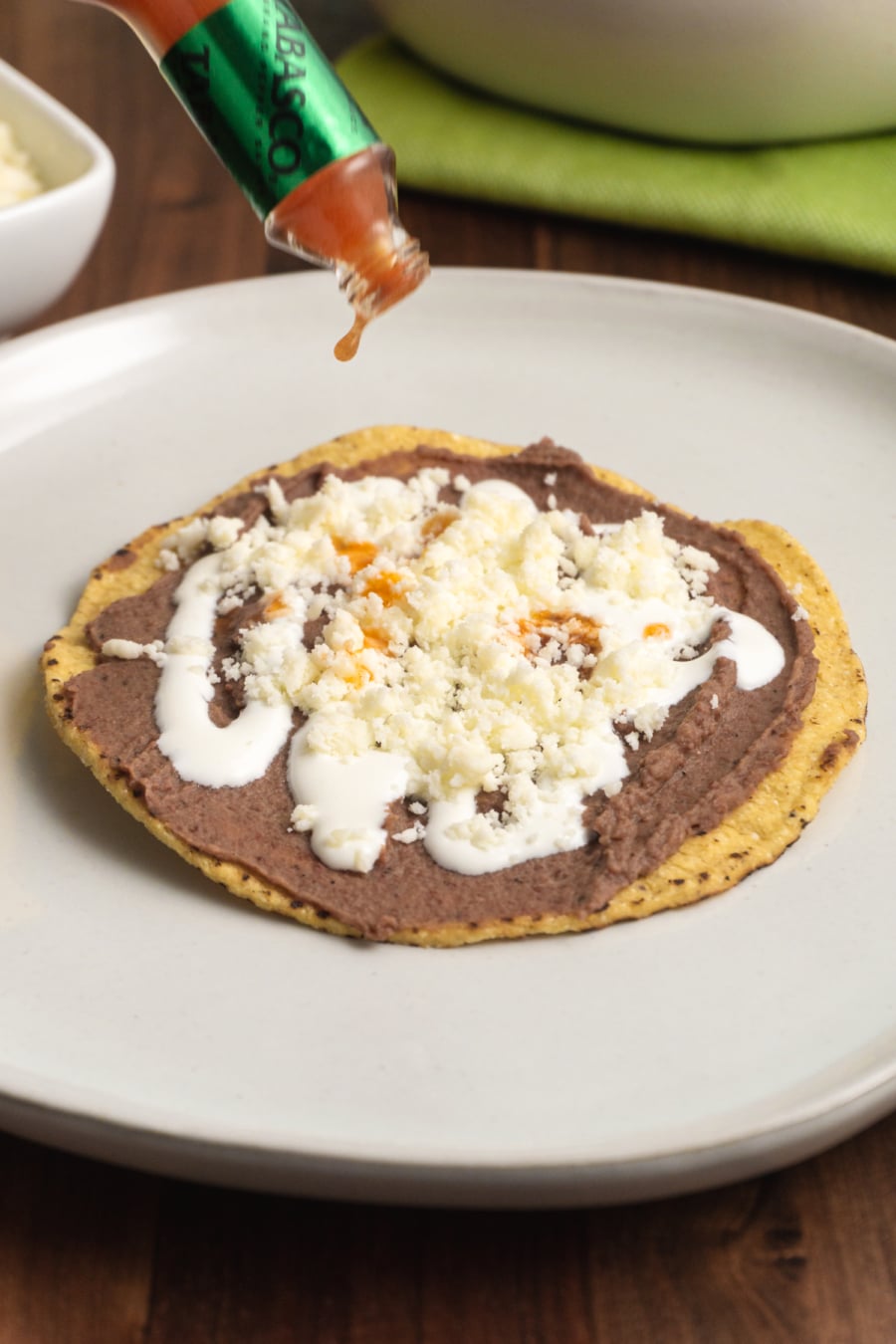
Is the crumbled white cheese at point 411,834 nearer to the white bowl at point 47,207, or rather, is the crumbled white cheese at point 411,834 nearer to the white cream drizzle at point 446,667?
the white cream drizzle at point 446,667

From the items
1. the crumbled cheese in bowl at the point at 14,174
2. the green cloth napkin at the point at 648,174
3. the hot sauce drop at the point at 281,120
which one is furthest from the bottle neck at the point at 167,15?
the green cloth napkin at the point at 648,174

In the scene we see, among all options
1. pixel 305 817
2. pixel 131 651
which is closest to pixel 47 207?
pixel 131 651

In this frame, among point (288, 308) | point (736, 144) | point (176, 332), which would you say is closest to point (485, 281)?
point (288, 308)

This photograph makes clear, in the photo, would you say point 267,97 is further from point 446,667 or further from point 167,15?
point 446,667

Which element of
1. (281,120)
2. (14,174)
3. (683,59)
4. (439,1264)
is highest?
(281,120)

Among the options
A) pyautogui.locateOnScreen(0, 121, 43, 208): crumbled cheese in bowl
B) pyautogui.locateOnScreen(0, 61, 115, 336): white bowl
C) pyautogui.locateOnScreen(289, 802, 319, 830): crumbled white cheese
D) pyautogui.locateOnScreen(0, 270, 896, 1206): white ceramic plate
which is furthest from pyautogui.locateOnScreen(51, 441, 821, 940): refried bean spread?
pyautogui.locateOnScreen(0, 121, 43, 208): crumbled cheese in bowl

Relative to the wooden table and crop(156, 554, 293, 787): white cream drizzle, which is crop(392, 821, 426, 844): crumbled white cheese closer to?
crop(156, 554, 293, 787): white cream drizzle
